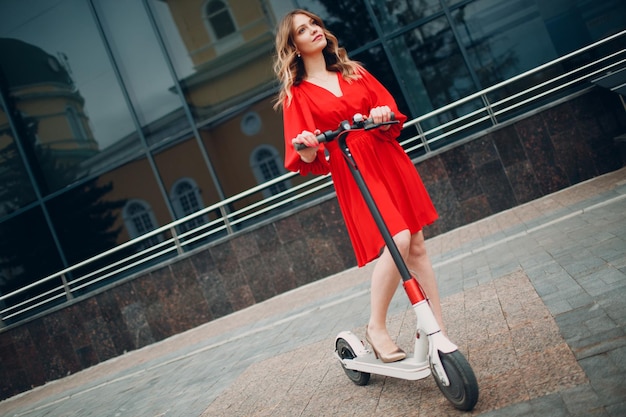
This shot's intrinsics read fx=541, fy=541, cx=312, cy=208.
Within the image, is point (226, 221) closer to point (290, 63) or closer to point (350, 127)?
point (290, 63)

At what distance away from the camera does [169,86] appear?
1185 cm

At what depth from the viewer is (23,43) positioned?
41.7ft

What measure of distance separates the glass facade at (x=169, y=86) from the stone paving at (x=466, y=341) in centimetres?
383

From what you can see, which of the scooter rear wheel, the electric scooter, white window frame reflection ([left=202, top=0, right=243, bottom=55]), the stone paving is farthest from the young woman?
white window frame reflection ([left=202, top=0, right=243, bottom=55])

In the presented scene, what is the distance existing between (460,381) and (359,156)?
1218mm

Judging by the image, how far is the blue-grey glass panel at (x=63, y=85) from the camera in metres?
12.3

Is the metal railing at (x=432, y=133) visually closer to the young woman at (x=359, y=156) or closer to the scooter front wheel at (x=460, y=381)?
the young woman at (x=359, y=156)

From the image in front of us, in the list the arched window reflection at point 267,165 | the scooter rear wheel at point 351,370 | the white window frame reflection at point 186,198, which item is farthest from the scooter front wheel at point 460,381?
the white window frame reflection at point 186,198

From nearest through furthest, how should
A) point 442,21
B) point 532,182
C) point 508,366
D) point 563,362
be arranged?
1. point 563,362
2. point 508,366
3. point 532,182
4. point 442,21

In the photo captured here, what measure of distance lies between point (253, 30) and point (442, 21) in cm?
401

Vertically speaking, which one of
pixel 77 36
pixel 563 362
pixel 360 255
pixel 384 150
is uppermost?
pixel 77 36

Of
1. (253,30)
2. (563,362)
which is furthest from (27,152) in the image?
(563,362)

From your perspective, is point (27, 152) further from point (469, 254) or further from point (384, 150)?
point (384, 150)

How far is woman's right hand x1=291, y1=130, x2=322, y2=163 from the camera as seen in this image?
2631mm
